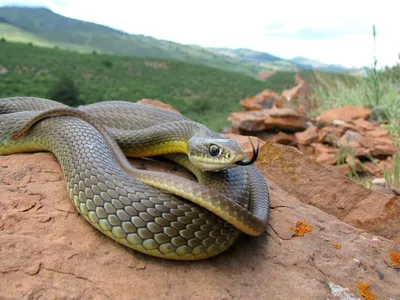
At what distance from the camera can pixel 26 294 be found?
2.70 metres

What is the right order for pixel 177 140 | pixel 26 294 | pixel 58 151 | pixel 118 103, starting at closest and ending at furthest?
pixel 26 294 < pixel 58 151 < pixel 177 140 < pixel 118 103

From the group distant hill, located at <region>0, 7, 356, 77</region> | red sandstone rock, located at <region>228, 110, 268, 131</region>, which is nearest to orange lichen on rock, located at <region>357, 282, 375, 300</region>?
red sandstone rock, located at <region>228, 110, 268, 131</region>

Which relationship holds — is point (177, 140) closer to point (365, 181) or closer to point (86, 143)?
point (86, 143)

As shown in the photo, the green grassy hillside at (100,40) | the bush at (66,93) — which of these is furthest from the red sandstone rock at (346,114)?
the green grassy hillside at (100,40)

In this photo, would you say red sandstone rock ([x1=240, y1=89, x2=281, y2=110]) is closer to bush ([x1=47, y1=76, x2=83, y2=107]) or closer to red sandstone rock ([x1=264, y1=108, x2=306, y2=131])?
red sandstone rock ([x1=264, y1=108, x2=306, y2=131])

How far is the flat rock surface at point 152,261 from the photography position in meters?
2.93

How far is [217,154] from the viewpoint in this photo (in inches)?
144

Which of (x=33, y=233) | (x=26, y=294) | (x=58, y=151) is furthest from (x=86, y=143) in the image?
(x=26, y=294)

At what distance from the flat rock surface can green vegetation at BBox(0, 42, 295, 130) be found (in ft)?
107

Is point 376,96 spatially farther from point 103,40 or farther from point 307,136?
point 103,40

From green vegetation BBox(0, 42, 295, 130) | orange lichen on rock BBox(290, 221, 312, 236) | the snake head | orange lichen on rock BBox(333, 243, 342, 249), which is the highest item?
the snake head

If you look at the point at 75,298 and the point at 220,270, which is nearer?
the point at 75,298

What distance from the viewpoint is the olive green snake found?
3.21m

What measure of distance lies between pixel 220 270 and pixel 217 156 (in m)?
0.95
